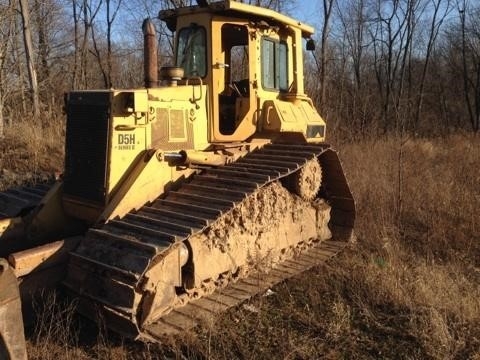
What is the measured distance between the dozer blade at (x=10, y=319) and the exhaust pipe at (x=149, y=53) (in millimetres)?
2622

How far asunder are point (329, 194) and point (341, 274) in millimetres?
1579

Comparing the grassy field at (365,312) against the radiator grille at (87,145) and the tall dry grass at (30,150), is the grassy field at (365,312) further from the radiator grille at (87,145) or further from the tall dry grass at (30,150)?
the tall dry grass at (30,150)

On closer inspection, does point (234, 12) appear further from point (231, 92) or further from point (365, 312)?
point (365, 312)

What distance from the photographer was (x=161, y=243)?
4.17 meters

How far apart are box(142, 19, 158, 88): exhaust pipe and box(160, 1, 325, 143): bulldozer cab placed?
0.62 meters

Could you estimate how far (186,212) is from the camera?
15.6 ft

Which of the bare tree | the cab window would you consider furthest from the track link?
the bare tree

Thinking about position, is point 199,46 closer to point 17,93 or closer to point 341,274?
point 341,274

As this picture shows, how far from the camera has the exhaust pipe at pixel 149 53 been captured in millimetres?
5441

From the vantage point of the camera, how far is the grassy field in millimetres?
4172

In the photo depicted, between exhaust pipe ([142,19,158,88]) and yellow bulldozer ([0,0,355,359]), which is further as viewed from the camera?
exhaust pipe ([142,19,158,88])

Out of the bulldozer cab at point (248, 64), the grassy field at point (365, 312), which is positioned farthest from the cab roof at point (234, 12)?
the grassy field at point (365, 312)

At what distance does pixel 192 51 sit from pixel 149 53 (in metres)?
0.82

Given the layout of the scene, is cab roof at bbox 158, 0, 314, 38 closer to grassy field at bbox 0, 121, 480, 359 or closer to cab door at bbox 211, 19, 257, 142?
cab door at bbox 211, 19, 257, 142
